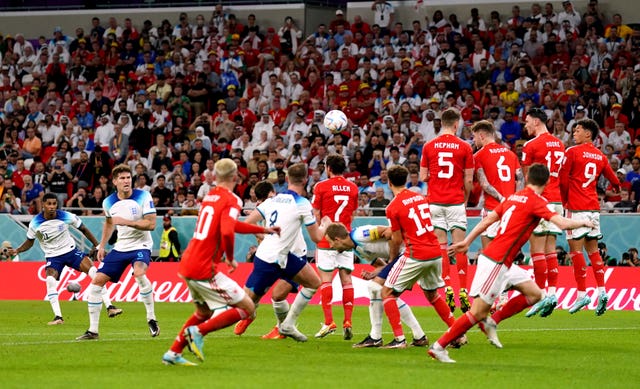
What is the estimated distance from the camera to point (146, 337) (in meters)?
16.5

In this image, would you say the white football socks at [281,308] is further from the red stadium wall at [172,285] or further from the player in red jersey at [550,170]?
the red stadium wall at [172,285]

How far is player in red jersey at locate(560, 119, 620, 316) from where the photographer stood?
17.9m

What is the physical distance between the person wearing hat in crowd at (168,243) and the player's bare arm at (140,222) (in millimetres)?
10245

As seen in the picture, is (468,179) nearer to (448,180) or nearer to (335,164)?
(448,180)

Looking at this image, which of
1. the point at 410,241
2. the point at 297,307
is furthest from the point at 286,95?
the point at 410,241

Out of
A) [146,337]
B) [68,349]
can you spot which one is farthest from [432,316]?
[68,349]

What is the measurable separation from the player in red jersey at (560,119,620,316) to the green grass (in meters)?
0.79

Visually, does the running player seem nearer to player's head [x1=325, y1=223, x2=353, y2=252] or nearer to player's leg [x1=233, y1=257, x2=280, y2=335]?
player's leg [x1=233, y1=257, x2=280, y2=335]

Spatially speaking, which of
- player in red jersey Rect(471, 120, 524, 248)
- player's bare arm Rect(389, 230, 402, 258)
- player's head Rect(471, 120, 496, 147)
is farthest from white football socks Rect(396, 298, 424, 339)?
player's head Rect(471, 120, 496, 147)

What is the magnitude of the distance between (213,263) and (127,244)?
4966 millimetres

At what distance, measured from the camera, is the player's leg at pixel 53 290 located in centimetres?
1995

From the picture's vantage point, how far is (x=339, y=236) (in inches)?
604

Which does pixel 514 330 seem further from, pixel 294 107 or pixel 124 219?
pixel 294 107

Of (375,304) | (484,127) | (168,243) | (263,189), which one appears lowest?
(168,243)
